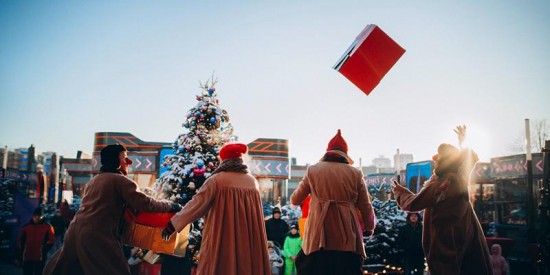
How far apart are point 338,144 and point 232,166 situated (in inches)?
52.5

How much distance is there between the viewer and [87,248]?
168 inches

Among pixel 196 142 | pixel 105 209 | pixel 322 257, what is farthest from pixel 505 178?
pixel 105 209

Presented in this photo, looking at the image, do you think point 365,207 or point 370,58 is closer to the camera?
point 365,207

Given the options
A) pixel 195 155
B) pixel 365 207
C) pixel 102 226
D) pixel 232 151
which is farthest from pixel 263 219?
pixel 195 155

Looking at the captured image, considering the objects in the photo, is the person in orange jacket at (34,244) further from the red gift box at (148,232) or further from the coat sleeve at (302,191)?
the coat sleeve at (302,191)

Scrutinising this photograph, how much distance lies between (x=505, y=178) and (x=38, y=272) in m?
19.0

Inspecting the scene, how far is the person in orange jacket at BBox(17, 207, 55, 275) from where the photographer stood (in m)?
8.70

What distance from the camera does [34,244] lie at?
8.75m

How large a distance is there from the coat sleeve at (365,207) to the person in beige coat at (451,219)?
17.4 inches

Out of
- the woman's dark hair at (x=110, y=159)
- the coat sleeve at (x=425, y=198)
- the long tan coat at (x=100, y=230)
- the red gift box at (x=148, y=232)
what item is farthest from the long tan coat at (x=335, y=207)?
the woman's dark hair at (x=110, y=159)

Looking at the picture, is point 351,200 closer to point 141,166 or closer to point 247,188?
point 247,188

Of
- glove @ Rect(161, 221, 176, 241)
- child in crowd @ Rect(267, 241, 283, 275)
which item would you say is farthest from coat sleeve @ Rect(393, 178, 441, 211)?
child in crowd @ Rect(267, 241, 283, 275)

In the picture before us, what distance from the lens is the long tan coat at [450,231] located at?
4.58 m

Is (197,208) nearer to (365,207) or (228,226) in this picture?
(228,226)
